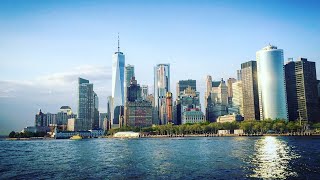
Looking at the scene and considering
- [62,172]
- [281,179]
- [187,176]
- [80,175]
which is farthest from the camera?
[62,172]

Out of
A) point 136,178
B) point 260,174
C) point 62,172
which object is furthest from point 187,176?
point 62,172

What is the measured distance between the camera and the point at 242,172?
67.4 m

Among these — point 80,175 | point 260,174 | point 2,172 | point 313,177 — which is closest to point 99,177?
point 80,175

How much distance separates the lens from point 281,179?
60.2 meters

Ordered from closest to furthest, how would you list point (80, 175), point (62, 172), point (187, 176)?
point (187, 176) → point (80, 175) → point (62, 172)

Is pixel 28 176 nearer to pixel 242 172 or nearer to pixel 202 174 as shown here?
pixel 202 174

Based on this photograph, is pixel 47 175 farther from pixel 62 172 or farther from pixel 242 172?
pixel 242 172

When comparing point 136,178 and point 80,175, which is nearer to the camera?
point 136,178

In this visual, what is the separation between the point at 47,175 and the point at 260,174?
4253cm

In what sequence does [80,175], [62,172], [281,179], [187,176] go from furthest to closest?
[62,172]
[80,175]
[187,176]
[281,179]

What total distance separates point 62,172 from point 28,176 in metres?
7.24

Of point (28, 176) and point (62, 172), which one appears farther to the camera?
point (62, 172)

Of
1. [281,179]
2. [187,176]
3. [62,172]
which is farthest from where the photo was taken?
[62,172]

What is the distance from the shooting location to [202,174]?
2611 inches
